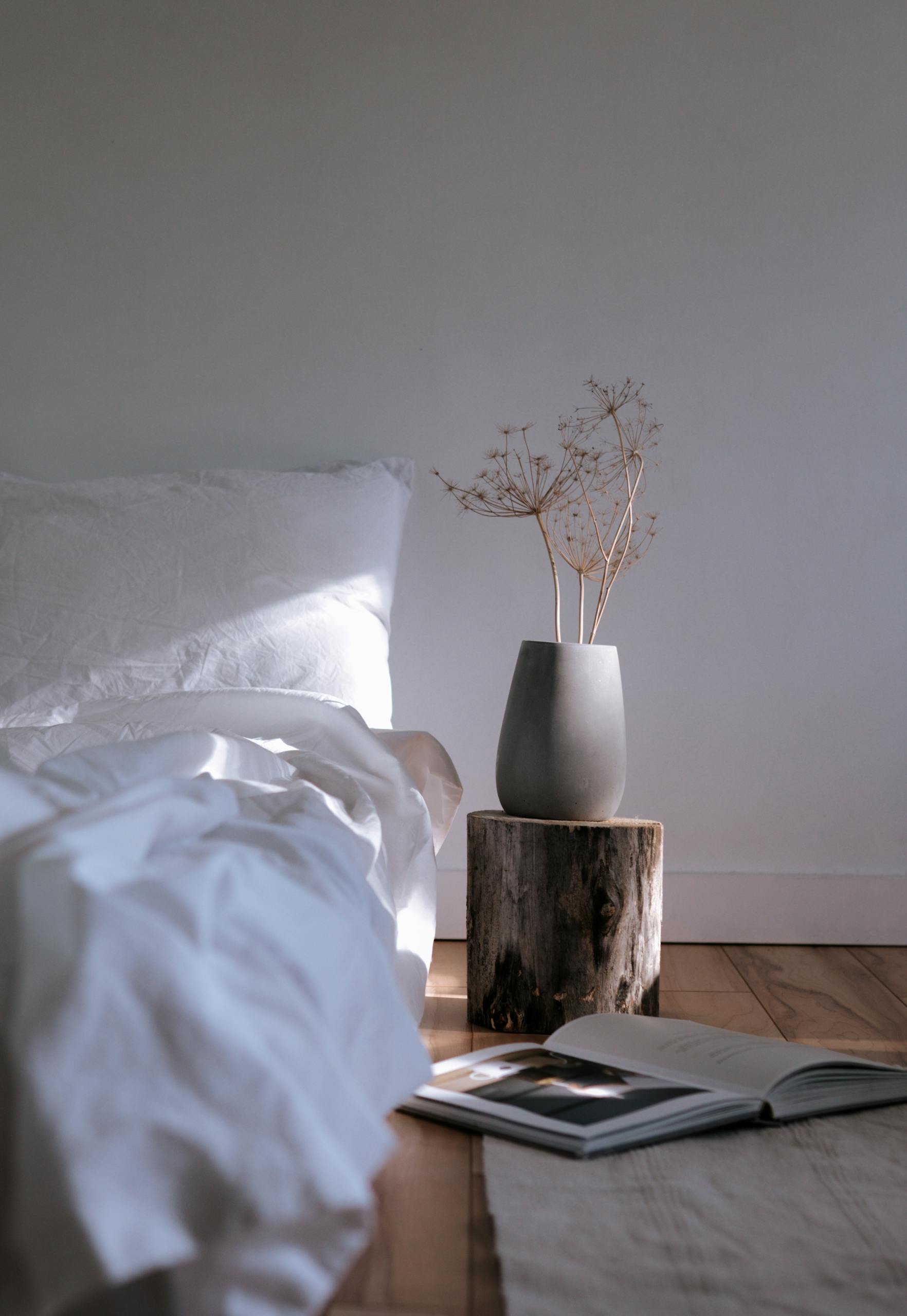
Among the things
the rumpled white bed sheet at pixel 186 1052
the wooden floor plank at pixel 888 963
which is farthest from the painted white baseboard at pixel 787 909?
the rumpled white bed sheet at pixel 186 1052

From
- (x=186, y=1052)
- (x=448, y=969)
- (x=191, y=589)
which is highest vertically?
(x=191, y=589)

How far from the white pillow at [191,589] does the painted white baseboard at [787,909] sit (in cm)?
93

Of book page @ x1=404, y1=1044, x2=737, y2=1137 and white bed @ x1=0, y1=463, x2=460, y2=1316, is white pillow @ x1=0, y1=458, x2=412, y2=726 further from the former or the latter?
book page @ x1=404, y1=1044, x2=737, y2=1137

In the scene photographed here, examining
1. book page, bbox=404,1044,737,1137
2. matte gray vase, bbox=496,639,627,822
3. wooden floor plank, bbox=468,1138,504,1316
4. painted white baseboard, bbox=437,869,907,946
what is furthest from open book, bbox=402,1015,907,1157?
painted white baseboard, bbox=437,869,907,946

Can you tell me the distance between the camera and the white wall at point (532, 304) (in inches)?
104

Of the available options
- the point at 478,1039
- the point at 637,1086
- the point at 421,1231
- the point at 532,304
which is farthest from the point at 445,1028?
the point at 532,304

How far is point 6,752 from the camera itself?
5.11ft

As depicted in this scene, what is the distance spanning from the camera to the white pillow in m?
2.09

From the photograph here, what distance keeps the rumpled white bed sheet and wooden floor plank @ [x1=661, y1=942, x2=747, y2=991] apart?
138 cm

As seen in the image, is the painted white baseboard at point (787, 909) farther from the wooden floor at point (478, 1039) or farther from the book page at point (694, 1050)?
the book page at point (694, 1050)

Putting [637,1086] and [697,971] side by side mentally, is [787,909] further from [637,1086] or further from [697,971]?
[637,1086]

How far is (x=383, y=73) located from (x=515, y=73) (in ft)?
1.02

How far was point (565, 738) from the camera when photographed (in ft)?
6.68

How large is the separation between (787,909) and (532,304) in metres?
1.56
